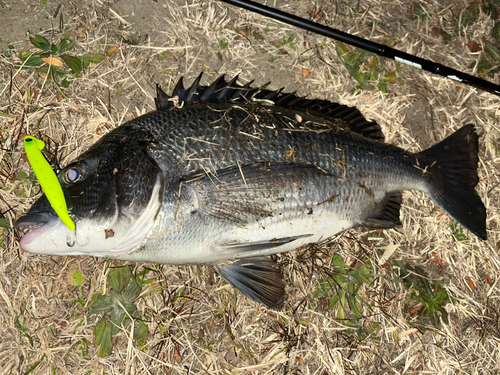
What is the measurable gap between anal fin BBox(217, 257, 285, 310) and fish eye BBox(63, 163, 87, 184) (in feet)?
4.19

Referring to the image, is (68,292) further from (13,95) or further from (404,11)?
(404,11)

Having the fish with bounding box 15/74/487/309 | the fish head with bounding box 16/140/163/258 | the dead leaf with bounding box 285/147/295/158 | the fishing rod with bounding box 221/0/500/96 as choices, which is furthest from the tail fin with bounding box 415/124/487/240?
the fish head with bounding box 16/140/163/258

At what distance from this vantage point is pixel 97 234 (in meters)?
2.27

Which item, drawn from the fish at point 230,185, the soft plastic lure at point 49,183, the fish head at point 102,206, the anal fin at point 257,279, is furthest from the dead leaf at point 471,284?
the soft plastic lure at point 49,183

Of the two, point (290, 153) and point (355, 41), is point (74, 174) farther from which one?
point (355, 41)

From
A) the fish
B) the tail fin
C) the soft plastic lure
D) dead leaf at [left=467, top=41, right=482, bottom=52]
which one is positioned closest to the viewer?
the soft plastic lure

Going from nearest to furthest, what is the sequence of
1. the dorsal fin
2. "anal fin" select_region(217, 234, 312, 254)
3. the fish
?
the fish, "anal fin" select_region(217, 234, 312, 254), the dorsal fin

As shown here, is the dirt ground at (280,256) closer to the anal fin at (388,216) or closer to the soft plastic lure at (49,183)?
the anal fin at (388,216)

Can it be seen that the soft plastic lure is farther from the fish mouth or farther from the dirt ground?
the dirt ground

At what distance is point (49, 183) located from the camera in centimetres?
228

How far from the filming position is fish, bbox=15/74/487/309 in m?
2.33

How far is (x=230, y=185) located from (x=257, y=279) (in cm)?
91

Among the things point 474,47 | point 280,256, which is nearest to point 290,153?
point 280,256

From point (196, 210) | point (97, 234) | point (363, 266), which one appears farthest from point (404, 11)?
point (97, 234)
